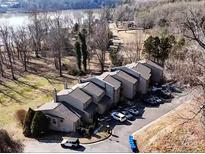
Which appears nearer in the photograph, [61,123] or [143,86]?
[61,123]

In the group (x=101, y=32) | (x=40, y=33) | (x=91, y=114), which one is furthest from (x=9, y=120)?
(x=40, y=33)

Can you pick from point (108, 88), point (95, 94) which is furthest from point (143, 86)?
point (95, 94)

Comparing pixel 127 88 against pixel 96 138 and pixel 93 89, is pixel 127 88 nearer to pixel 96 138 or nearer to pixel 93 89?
pixel 93 89

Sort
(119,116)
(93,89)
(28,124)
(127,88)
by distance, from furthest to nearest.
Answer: (127,88)
(93,89)
(119,116)
(28,124)

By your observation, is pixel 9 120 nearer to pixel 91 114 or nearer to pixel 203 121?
pixel 91 114

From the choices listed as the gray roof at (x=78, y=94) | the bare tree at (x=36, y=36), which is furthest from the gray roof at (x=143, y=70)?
the bare tree at (x=36, y=36)

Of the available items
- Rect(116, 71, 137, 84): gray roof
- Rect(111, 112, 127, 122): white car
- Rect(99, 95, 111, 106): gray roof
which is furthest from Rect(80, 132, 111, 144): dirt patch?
Rect(116, 71, 137, 84): gray roof
